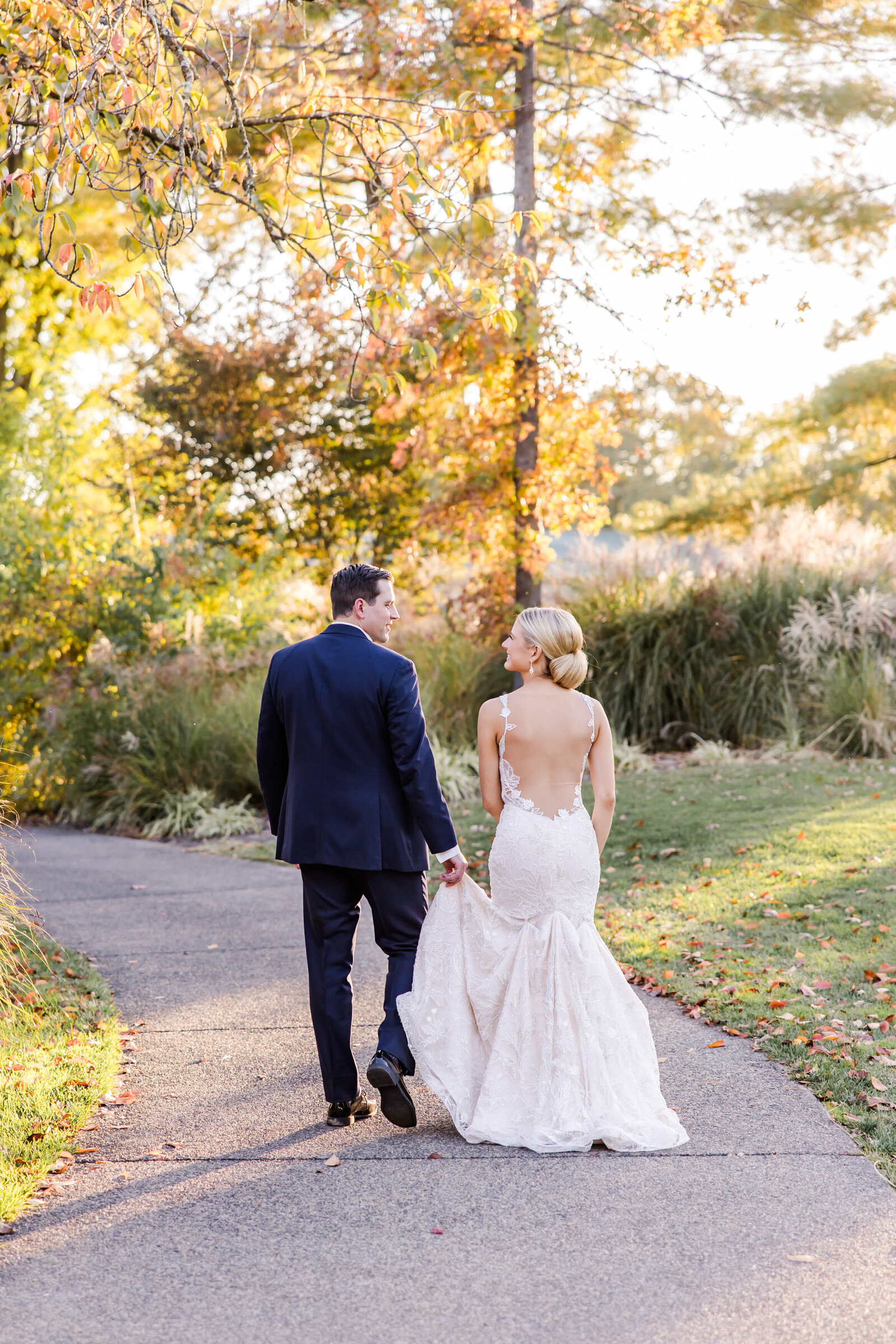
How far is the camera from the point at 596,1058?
394 cm

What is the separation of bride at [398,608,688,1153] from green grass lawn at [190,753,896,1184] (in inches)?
34.2

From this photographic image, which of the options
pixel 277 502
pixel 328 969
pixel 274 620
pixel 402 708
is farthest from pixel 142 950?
pixel 277 502

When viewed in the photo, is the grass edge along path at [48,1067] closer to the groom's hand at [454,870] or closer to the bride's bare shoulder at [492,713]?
the groom's hand at [454,870]

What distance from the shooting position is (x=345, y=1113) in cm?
417

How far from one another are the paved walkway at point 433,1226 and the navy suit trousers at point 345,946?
0.86ft

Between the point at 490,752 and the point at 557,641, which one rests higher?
the point at 557,641

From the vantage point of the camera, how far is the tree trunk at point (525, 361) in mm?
10898

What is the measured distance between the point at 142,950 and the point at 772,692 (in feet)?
25.8

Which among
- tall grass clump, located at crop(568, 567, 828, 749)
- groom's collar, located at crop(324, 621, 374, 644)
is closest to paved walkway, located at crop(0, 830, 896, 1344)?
groom's collar, located at crop(324, 621, 374, 644)

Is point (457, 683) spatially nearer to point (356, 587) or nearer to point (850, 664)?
point (850, 664)

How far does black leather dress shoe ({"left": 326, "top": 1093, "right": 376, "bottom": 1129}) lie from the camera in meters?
4.15

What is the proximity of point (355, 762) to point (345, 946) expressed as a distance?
2.16ft

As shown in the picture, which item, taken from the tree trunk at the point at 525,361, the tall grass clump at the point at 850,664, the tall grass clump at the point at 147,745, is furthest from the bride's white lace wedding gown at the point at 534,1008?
the tall grass clump at the point at 850,664

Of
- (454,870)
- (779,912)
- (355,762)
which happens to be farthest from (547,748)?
(779,912)
